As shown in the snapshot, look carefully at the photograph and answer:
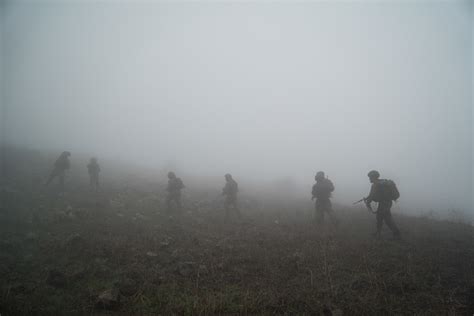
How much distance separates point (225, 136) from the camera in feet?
301

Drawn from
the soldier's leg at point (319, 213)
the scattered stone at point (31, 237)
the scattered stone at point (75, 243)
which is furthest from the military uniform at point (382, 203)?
the scattered stone at point (31, 237)

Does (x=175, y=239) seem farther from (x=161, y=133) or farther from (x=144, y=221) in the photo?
(x=161, y=133)

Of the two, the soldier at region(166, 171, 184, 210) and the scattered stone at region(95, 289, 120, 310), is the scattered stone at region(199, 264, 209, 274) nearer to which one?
the scattered stone at region(95, 289, 120, 310)

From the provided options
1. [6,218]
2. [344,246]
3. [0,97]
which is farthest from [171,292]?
[0,97]

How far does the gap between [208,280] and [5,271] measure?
5557mm

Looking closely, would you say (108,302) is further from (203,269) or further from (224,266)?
(224,266)

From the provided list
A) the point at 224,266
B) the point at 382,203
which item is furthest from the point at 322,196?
the point at 224,266

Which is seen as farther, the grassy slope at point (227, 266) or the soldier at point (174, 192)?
the soldier at point (174, 192)

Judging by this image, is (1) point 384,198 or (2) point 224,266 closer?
(2) point 224,266

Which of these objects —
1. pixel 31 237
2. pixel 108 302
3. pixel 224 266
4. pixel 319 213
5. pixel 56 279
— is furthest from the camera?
pixel 319 213

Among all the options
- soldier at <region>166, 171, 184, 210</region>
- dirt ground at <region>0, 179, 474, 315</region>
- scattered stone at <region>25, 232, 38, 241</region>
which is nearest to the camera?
dirt ground at <region>0, 179, 474, 315</region>

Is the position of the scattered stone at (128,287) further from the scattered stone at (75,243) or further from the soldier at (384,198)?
the soldier at (384,198)

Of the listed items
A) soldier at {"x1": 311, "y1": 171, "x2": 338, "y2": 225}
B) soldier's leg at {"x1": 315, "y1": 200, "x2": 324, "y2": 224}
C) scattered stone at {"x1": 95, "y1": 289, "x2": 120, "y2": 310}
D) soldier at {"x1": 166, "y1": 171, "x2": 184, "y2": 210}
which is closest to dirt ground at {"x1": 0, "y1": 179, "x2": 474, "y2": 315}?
scattered stone at {"x1": 95, "y1": 289, "x2": 120, "y2": 310}

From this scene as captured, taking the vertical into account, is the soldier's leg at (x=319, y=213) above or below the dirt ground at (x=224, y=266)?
above
